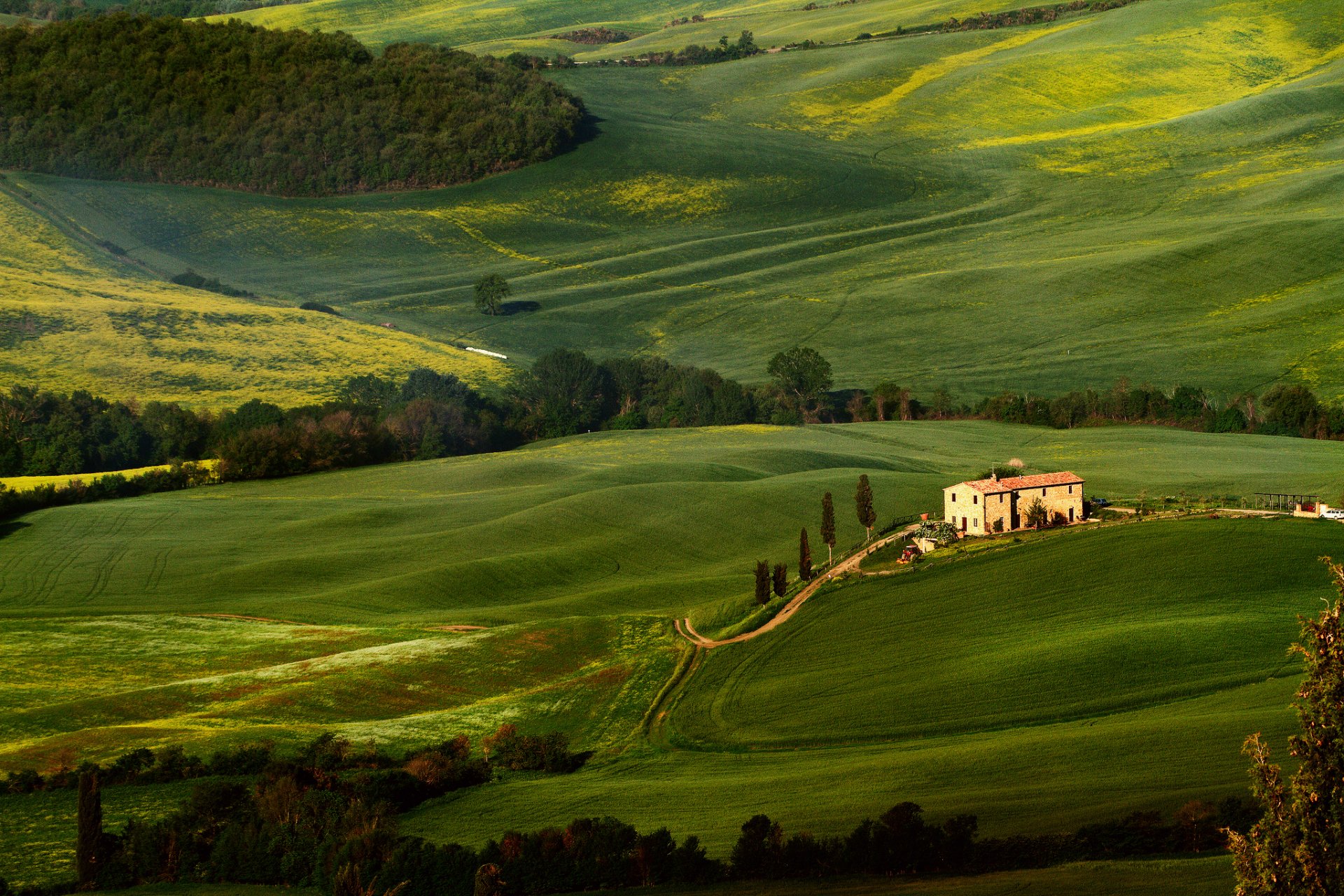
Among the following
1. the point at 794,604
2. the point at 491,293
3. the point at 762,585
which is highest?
the point at 491,293

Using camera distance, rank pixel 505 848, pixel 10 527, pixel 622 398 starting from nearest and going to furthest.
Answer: pixel 505 848, pixel 10 527, pixel 622 398

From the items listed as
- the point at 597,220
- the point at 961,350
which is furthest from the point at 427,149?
the point at 961,350

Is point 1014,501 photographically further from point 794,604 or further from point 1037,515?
point 794,604

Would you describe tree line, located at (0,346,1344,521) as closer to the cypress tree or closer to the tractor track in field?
the tractor track in field

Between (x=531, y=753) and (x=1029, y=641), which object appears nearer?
(x=531, y=753)

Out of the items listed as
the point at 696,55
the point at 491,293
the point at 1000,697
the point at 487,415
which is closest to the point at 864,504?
the point at 1000,697

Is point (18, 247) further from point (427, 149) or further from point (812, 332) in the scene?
point (812, 332)
